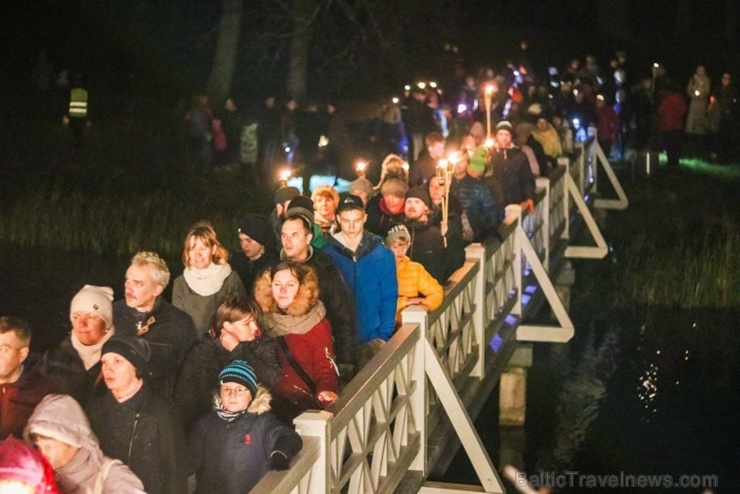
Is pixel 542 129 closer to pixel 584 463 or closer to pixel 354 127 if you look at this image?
pixel 584 463

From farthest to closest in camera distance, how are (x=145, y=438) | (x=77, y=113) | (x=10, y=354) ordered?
1. (x=77, y=113)
2. (x=10, y=354)
3. (x=145, y=438)

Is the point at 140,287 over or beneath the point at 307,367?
over

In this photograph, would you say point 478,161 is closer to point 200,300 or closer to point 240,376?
point 200,300

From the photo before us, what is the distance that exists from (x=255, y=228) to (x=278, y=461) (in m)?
3.61

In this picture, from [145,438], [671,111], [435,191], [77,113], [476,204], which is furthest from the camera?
[77,113]

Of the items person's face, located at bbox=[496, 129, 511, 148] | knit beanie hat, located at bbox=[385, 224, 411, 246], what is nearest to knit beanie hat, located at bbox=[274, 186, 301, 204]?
knit beanie hat, located at bbox=[385, 224, 411, 246]

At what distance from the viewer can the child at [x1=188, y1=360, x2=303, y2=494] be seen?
6.21 metres

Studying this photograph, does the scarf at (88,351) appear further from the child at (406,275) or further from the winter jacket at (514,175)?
the winter jacket at (514,175)

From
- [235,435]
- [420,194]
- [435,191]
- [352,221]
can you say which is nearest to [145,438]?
[235,435]

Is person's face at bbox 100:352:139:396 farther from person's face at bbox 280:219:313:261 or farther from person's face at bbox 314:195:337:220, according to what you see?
person's face at bbox 314:195:337:220

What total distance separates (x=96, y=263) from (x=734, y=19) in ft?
118

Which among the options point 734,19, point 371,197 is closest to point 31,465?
point 371,197

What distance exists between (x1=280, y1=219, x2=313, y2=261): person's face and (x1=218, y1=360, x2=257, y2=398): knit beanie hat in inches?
71.2

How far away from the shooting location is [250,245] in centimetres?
923
